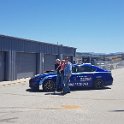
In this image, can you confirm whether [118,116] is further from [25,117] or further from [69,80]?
[69,80]

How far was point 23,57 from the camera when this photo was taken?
1318 inches

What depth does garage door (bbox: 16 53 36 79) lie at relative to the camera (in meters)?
32.2

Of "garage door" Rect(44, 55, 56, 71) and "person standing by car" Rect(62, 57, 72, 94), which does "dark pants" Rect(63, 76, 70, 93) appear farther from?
"garage door" Rect(44, 55, 56, 71)

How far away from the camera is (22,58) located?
33219 mm

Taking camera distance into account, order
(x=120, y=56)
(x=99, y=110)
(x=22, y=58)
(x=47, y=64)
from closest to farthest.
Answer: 1. (x=99, y=110)
2. (x=22, y=58)
3. (x=47, y=64)
4. (x=120, y=56)

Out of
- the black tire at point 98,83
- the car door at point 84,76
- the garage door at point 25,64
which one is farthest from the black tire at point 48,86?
the garage door at point 25,64

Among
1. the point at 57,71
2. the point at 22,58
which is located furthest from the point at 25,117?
the point at 22,58

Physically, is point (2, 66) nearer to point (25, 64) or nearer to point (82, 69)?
point (25, 64)

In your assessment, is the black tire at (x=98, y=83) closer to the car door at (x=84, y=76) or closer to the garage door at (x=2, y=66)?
the car door at (x=84, y=76)

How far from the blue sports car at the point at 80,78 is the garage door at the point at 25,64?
12139 millimetres

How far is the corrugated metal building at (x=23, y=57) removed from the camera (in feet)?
97.1

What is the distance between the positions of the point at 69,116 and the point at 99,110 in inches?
63.4

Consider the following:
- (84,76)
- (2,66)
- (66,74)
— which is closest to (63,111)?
(66,74)

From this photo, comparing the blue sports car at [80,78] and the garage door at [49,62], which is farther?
the garage door at [49,62]
